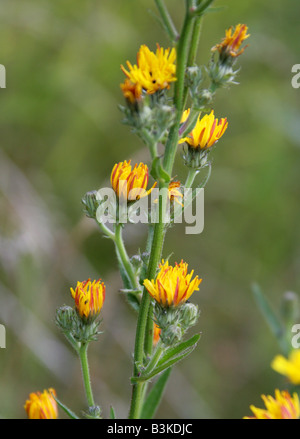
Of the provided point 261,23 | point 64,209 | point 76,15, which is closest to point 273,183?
point 261,23

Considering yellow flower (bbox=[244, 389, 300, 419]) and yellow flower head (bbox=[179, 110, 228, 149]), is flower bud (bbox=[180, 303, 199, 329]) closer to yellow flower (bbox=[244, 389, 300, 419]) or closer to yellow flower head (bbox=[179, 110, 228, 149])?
yellow flower (bbox=[244, 389, 300, 419])

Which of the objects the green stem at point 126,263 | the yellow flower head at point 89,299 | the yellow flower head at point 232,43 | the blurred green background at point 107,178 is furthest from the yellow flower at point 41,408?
the blurred green background at point 107,178

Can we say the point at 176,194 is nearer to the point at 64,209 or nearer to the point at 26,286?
the point at 26,286

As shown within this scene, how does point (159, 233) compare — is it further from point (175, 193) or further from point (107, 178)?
point (107, 178)

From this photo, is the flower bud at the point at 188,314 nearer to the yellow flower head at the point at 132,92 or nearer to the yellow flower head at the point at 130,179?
the yellow flower head at the point at 130,179

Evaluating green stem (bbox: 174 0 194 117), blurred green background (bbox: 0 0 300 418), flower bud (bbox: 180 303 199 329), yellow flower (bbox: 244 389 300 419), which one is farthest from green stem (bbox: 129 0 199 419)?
blurred green background (bbox: 0 0 300 418)
